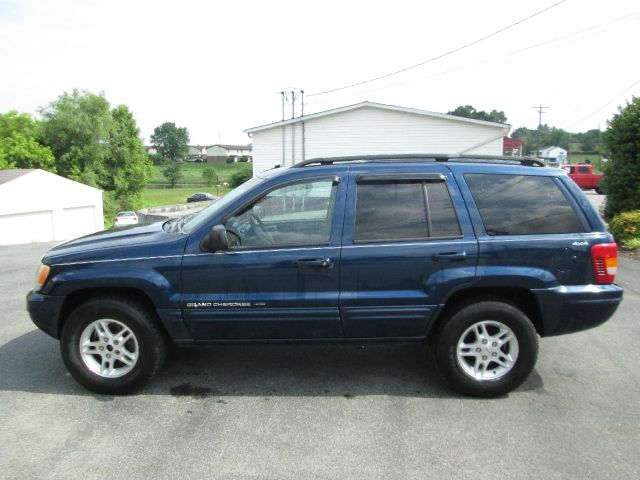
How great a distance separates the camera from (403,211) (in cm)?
395

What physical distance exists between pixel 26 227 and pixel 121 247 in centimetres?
3196

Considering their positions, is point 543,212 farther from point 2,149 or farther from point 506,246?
point 2,149

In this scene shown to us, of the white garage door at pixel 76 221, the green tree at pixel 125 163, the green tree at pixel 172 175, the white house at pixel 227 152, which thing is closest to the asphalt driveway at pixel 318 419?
the white garage door at pixel 76 221

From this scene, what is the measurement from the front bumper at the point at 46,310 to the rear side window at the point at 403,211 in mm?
2359

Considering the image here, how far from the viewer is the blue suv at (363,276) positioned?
3824 mm

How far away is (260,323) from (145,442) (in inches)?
43.7

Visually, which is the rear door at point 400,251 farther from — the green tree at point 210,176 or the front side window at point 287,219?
the green tree at point 210,176

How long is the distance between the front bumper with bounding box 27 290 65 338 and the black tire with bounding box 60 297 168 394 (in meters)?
0.11

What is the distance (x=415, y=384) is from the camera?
4.17 m

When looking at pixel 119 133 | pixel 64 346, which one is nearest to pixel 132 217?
pixel 119 133

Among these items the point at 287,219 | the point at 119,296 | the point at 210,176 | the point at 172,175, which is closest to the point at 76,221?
the point at 119,296

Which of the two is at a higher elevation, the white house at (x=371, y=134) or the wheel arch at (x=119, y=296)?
the white house at (x=371, y=134)

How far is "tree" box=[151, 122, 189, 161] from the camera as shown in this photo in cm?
14800

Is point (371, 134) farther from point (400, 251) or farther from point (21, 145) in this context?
point (21, 145)
